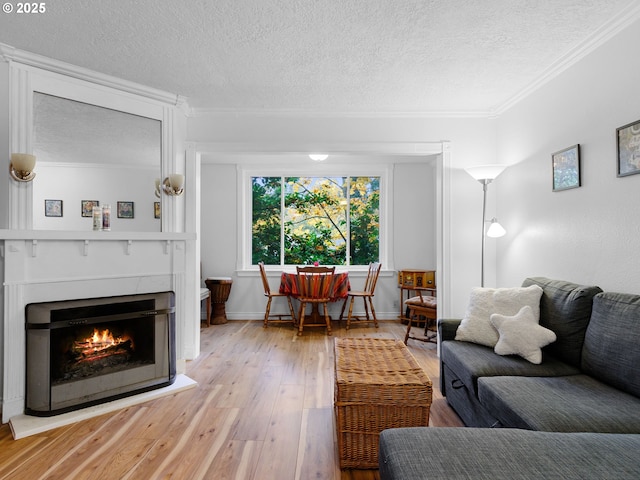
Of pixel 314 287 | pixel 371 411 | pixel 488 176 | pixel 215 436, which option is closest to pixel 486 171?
pixel 488 176

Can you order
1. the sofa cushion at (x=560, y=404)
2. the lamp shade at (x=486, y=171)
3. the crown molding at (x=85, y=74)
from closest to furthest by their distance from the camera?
the sofa cushion at (x=560, y=404)
the crown molding at (x=85, y=74)
the lamp shade at (x=486, y=171)

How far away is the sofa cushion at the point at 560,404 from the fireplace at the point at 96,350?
237cm

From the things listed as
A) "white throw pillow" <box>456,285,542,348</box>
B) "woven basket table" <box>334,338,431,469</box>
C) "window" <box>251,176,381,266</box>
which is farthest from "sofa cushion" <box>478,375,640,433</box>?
"window" <box>251,176,381,266</box>

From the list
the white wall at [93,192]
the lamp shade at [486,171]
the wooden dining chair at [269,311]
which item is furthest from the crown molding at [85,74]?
the lamp shade at [486,171]

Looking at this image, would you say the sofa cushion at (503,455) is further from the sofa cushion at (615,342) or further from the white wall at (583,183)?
the white wall at (583,183)

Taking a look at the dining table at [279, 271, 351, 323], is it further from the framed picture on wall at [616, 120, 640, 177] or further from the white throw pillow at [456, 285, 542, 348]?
the framed picture on wall at [616, 120, 640, 177]

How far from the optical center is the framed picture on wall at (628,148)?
199 centimetres

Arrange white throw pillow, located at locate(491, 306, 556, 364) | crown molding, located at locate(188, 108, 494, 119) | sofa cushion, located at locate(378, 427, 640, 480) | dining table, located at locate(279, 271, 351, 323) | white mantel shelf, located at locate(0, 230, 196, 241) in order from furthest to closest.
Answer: dining table, located at locate(279, 271, 351, 323)
crown molding, located at locate(188, 108, 494, 119)
white mantel shelf, located at locate(0, 230, 196, 241)
white throw pillow, located at locate(491, 306, 556, 364)
sofa cushion, located at locate(378, 427, 640, 480)

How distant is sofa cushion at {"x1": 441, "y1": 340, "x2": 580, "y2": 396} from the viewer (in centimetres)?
200

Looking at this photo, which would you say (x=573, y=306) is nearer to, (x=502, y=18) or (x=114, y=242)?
(x=502, y=18)

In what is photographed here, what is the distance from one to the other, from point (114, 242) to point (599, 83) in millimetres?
3560

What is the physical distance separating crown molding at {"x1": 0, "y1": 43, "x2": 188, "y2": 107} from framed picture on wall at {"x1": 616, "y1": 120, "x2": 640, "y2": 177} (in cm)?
334

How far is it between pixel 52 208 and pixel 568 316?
3.55m

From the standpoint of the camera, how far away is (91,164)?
276 centimetres
